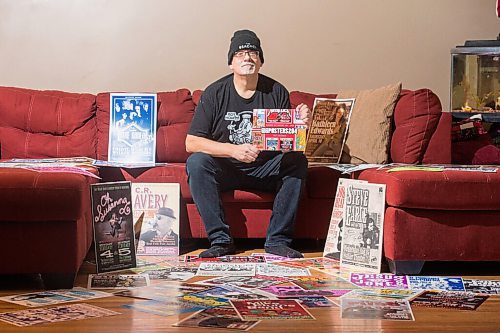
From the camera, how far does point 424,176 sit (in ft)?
10.6

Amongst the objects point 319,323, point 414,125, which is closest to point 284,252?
point 414,125

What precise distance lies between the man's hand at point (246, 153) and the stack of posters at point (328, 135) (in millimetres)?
550

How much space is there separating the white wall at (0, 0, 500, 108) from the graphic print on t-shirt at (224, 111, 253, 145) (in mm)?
936

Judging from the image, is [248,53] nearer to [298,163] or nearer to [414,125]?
[298,163]

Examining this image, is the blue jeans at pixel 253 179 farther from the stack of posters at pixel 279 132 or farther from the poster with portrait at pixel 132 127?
the poster with portrait at pixel 132 127

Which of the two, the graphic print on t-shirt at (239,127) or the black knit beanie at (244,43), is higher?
the black knit beanie at (244,43)

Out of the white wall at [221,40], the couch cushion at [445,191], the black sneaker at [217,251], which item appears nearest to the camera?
the couch cushion at [445,191]

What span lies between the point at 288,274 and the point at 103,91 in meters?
1.96

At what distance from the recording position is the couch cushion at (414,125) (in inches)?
162

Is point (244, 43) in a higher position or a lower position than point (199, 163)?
higher

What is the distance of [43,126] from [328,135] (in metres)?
1.51

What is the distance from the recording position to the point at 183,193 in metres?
3.88

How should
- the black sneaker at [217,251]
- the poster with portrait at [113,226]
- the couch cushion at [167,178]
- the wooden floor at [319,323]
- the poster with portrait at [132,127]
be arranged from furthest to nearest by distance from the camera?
the poster with portrait at [132,127] < the couch cushion at [167,178] < the black sneaker at [217,251] < the poster with portrait at [113,226] < the wooden floor at [319,323]

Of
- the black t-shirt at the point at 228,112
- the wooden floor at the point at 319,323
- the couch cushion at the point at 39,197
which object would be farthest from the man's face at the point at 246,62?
the wooden floor at the point at 319,323
